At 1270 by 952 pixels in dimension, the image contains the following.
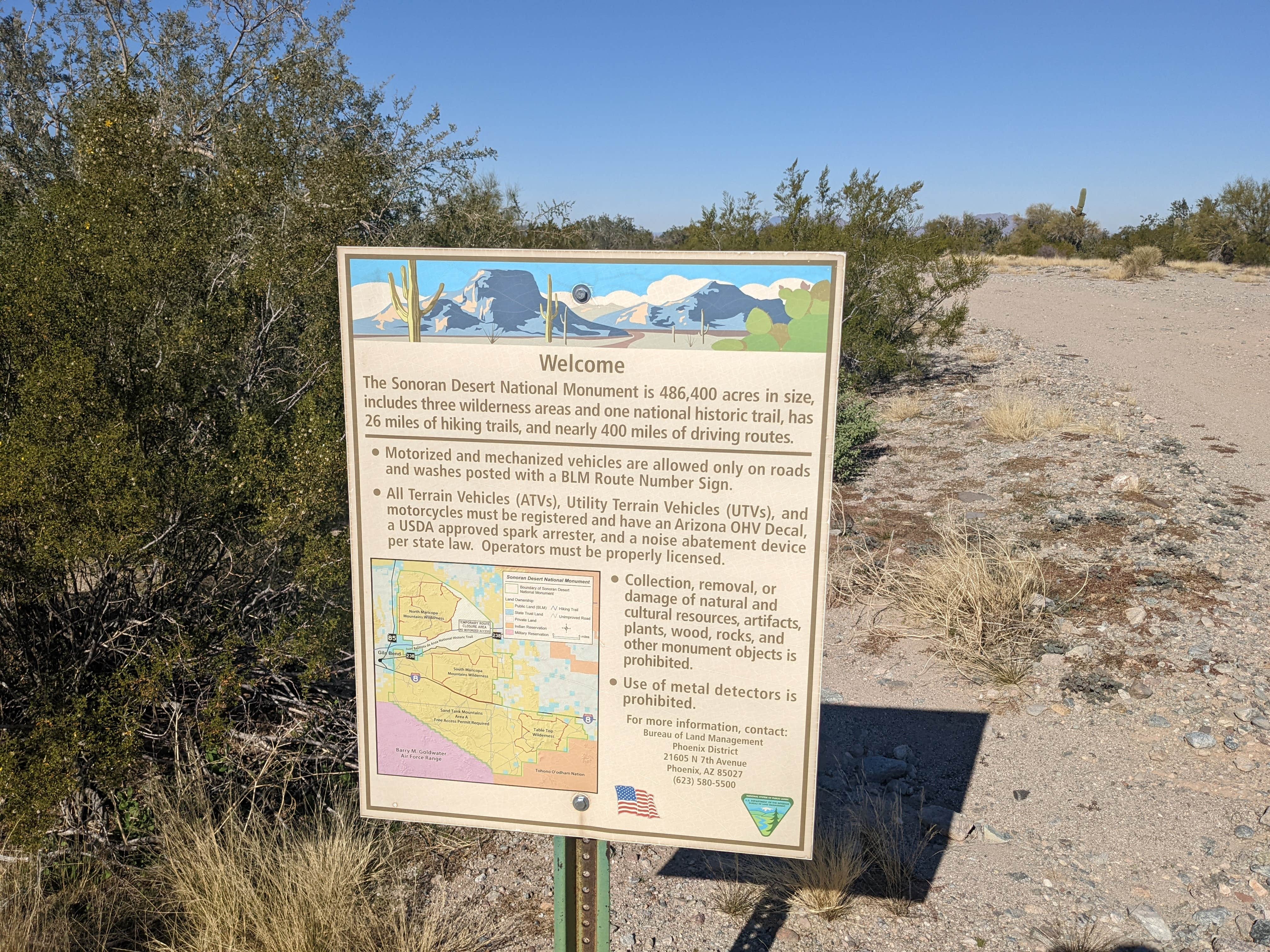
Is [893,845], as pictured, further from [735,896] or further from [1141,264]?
[1141,264]

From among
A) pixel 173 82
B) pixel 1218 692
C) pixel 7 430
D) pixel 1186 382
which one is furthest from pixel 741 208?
pixel 7 430

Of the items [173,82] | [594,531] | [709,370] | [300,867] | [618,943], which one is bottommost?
[618,943]

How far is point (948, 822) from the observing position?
376cm

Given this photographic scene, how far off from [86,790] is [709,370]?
3113 mm

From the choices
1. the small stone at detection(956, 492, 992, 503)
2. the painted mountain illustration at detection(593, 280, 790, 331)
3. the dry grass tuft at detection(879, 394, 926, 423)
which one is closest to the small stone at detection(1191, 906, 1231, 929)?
the painted mountain illustration at detection(593, 280, 790, 331)

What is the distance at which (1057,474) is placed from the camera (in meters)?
8.08

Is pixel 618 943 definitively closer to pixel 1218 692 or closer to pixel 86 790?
pixel 86 790

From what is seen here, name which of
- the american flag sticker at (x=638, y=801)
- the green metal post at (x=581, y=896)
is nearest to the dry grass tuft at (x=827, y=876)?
the green metal post at (x=581, y=896)

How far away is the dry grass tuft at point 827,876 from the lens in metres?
3.21

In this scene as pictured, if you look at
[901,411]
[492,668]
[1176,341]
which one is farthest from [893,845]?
[1176,341]

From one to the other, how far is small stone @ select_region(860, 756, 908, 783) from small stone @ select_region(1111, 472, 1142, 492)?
14.9 ft

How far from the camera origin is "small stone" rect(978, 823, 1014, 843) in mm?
3619

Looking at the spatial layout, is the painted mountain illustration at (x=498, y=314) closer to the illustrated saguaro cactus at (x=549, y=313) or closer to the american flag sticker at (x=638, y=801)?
the illustrated saguaro cactus at (x=549, y=313)

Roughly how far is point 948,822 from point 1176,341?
15.8 meters
